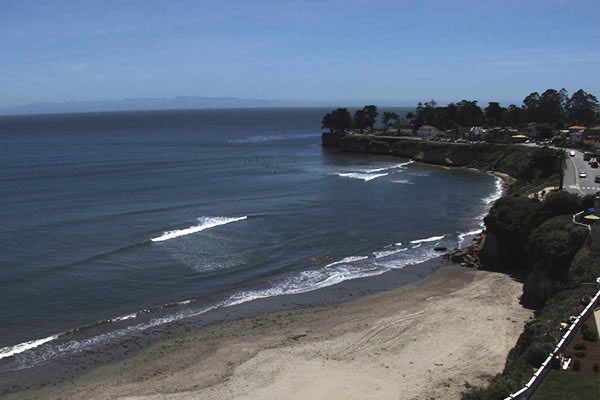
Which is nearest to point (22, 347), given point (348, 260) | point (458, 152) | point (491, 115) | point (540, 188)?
point (348, 260)

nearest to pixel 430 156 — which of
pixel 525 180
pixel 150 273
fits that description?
pixel 525 180

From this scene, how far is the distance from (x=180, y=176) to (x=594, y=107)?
407 ft

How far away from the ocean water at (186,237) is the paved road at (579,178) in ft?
30.3

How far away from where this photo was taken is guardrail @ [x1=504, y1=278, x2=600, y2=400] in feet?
51.6

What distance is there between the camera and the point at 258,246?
142 feet

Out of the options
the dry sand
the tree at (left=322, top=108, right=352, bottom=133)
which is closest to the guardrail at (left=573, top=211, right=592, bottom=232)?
the dry sand

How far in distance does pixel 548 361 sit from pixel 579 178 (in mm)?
40729

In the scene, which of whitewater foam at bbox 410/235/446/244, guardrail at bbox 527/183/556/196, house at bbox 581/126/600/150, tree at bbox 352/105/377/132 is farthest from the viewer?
tree at bbox 352/105/377/132

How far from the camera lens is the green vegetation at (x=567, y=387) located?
15466mm

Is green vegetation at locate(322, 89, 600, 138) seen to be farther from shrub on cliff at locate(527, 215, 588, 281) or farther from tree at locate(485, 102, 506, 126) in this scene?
shrub on cliff at locate(527, 215, 588, 281)

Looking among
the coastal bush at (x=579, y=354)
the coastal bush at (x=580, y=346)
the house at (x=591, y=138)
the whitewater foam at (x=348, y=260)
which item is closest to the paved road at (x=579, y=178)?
the house at (x=591, y=138)

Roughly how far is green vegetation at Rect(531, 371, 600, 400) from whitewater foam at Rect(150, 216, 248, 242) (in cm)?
3453

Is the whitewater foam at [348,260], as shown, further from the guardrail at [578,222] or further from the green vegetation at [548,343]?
the green vegetation at [548,343]

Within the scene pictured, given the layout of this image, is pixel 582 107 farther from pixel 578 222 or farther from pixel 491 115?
pixel 578 222
